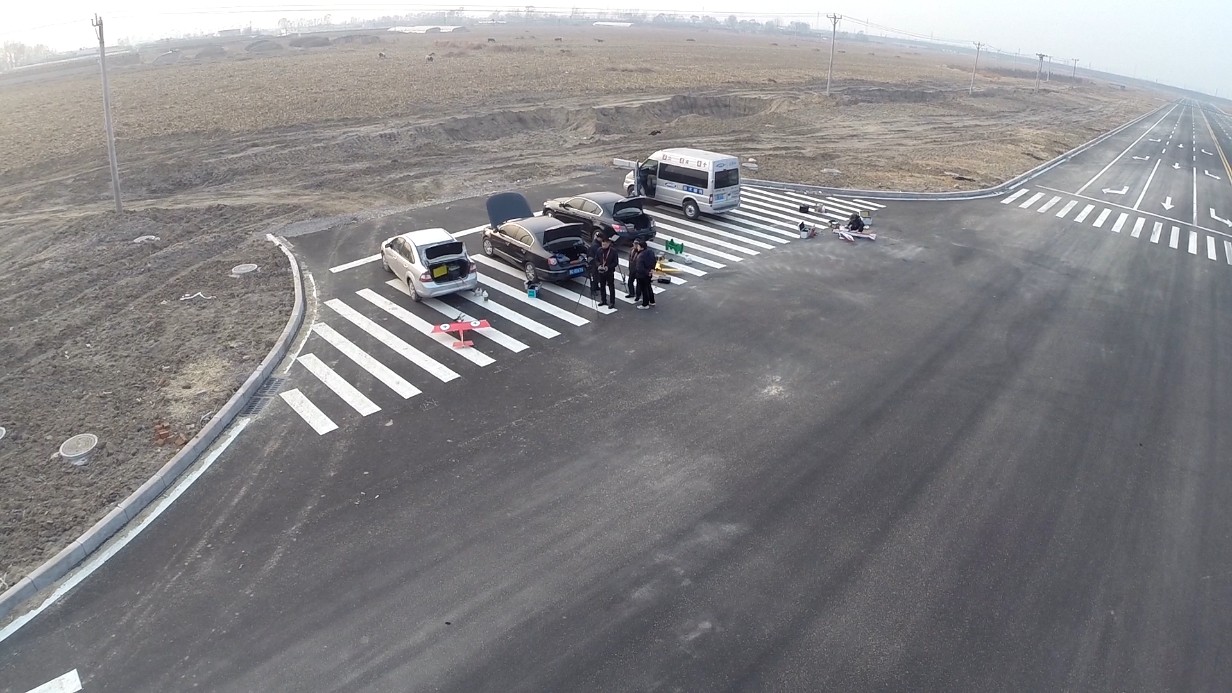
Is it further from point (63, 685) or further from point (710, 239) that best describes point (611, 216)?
point (63, 685)

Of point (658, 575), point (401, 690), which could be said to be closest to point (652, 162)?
point (658, 575)

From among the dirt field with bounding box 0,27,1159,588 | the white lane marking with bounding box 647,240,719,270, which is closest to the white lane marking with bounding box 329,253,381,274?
the dirt field with bounding box 0,27,1159,588

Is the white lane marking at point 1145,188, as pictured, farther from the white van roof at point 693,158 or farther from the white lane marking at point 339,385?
the white lane marking at point 339,385

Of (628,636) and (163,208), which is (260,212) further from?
(628,636)

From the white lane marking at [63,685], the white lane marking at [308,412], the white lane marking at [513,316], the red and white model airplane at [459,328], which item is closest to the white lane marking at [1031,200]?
the white lane marking at [513,316]

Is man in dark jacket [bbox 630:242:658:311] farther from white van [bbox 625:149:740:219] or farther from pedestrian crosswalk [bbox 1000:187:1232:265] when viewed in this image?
pedestrian crosswalk [bbox 1000:187:1232:265]
